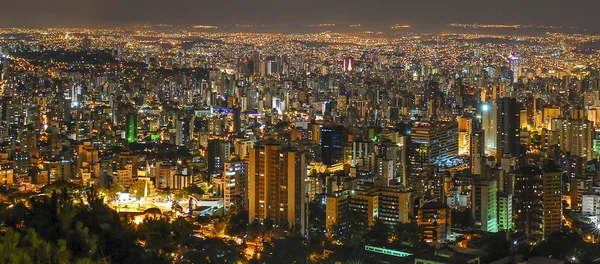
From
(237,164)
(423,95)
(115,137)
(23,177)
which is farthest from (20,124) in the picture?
(423,95)

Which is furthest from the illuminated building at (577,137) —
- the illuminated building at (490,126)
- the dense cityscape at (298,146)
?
the illuminated building at (490,126)

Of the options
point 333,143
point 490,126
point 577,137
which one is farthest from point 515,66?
point 333,143

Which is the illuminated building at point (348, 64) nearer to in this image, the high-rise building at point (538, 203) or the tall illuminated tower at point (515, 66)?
the tall illuminated tower at point (515, 66)

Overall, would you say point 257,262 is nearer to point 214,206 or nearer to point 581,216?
point 214,206

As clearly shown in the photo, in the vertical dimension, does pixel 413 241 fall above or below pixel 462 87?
below

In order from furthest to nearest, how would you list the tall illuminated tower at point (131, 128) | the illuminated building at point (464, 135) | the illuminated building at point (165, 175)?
the tall illuminated tower at point (131, 128) < the illuminated building at point (464, 135) < the illuminated building at point (165, 175)

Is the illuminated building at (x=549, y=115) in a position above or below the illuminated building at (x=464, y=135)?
above

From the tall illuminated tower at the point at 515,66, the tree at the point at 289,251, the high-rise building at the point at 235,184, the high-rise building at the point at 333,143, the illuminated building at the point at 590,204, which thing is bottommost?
the tree at the point at 289,251

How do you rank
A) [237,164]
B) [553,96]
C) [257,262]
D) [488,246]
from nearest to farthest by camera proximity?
[257,262], [488,246], [237,164], [553,96]
